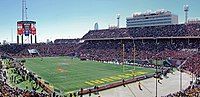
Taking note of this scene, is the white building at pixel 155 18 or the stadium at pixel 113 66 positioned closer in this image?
the stadium at pixel 113 66

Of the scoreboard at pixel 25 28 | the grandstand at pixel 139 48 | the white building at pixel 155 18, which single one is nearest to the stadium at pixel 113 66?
the grandstand at pixel 139 48

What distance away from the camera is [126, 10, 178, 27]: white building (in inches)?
5748

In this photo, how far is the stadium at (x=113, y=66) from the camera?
36.4m

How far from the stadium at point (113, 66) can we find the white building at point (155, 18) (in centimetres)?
5401

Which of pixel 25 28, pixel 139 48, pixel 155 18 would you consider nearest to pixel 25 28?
pixel 25 28

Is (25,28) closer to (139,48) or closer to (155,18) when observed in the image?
(139,48)

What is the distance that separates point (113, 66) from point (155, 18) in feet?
302

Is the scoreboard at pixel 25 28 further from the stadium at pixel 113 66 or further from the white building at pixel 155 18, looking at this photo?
the white building at pixel 155 18

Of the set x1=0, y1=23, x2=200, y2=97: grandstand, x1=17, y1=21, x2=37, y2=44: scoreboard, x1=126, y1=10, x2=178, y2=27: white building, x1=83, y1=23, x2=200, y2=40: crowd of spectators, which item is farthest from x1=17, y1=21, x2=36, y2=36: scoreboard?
x1=126, y1=10, x2=178, y2=27: white building

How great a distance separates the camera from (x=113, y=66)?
60.8 metres

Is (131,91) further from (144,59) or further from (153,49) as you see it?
(153,49)

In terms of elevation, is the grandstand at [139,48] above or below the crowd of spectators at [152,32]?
below

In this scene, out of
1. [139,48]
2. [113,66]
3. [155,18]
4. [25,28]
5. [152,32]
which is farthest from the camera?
[155,18]

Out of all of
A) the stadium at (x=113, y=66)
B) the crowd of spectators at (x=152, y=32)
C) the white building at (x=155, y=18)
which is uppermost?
the white building at (x=155, y=18)
